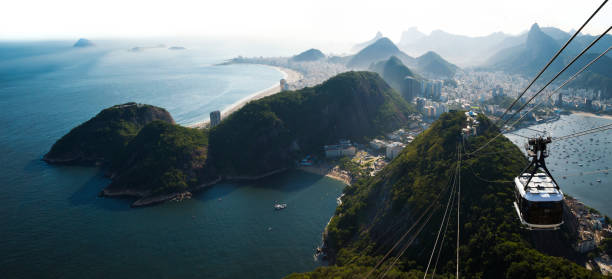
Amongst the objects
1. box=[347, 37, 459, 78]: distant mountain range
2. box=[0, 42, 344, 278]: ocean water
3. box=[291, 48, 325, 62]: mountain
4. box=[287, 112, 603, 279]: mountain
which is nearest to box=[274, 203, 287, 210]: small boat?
box=[0, 42, 344, 278]: ocean water

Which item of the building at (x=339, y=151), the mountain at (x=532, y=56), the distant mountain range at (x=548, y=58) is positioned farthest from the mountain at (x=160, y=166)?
the mountain at (x=532, y=56)

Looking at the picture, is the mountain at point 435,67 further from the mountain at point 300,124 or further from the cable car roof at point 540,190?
the cable car roof at point 540,190

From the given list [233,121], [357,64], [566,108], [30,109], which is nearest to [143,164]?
[233,121]

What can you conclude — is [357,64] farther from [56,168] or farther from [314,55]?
[56,168]

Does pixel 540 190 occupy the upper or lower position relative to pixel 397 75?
lower

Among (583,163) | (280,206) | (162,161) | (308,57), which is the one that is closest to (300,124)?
(280,206)

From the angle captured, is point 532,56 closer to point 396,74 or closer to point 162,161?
point 396,74

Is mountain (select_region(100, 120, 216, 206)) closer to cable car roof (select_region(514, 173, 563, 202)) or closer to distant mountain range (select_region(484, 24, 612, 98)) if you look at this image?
cable car roof (select_region(514, 173, 563, 202))
